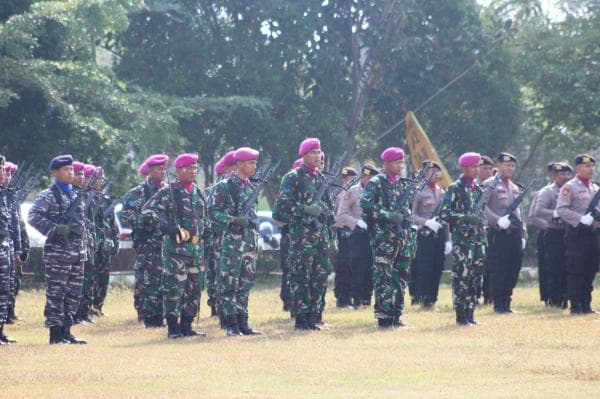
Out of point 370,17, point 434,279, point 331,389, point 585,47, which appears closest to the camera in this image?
point 331,389

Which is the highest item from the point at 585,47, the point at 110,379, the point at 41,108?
the point at 585,47

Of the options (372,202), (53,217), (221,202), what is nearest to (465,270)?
(372,202)

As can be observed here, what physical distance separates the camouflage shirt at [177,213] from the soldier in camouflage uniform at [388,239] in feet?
6.54

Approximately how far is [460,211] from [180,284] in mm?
3525

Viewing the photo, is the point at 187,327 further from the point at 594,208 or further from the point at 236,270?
the point at 594,208

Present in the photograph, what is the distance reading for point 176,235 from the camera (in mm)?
14641

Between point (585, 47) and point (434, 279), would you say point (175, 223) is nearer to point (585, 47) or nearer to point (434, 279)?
point (434, 279)

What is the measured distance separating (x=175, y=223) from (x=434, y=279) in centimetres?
602

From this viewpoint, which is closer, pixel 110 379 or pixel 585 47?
pixel 110 379

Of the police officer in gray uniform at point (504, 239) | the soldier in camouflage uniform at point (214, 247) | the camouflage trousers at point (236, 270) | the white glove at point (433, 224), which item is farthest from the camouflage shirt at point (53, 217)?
the police officer in gray uniform at point (504, 239)

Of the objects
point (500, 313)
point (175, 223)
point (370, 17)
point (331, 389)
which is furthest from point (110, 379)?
point (370, 17)

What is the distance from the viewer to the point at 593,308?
62.2 feet

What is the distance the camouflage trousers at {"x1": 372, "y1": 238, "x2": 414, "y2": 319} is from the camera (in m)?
15.8

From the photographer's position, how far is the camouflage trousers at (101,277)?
18922 mm
